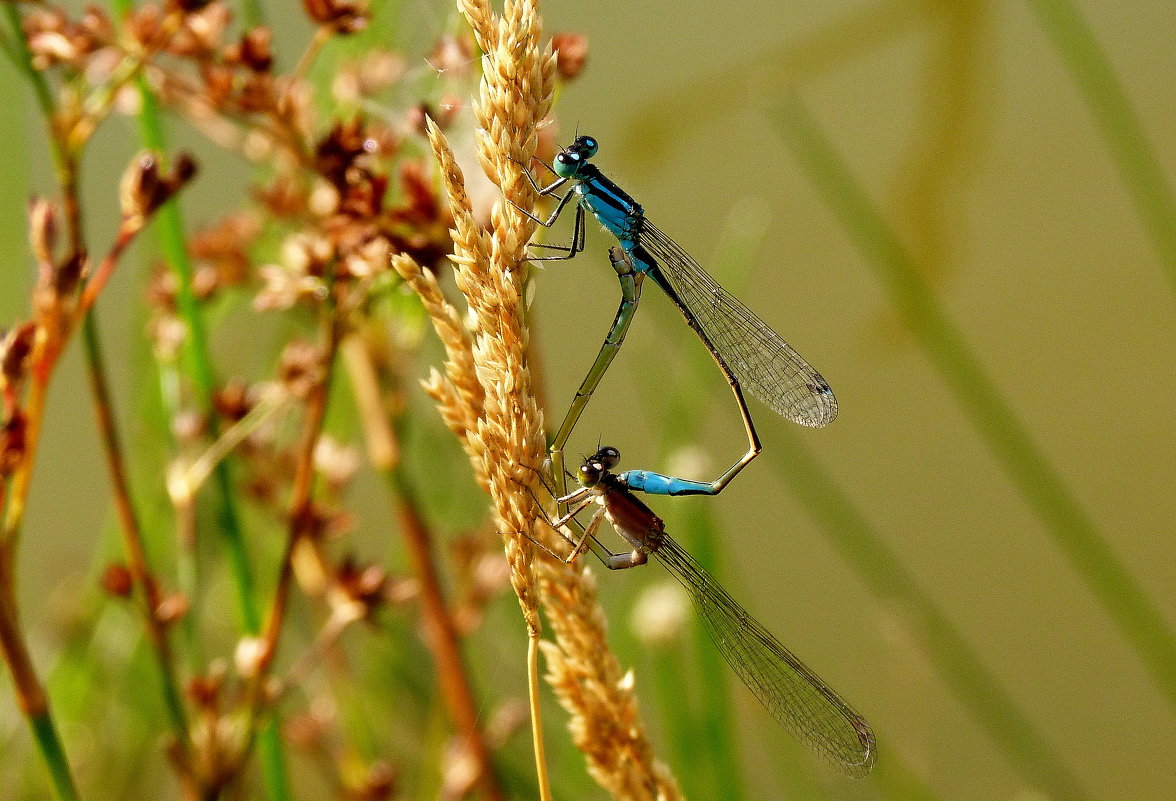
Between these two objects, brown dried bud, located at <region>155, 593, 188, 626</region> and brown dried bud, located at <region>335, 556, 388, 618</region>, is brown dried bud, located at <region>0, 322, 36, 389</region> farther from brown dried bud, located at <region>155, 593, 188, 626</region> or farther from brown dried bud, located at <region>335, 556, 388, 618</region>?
brown dried bud, located at <region>335, 556, 388, 618</region>

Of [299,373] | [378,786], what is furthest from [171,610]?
[378,786]

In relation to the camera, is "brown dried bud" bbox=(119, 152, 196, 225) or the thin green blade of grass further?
the thin green blade of grass

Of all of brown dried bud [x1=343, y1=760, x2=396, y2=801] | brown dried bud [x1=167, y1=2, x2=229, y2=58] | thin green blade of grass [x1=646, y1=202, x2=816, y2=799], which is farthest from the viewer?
thin green blade of grass [x1=646, y1=202, x2=816, y2=799]

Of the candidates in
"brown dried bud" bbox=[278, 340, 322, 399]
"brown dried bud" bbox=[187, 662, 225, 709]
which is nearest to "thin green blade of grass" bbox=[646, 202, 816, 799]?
"brown dried bud" bbox=[278, 340, 322, 399]

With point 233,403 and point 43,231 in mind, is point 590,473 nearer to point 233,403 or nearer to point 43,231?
point 233,403

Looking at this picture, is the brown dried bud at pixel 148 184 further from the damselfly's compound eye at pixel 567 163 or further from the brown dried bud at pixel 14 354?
the damselfly's compound eye at pixel 567 163

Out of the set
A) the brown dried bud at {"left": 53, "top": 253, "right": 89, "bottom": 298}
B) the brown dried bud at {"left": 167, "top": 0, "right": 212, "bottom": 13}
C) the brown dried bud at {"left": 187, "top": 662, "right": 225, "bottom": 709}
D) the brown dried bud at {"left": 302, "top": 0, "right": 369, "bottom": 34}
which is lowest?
the brown dried bud at {"left": 187, "top": 662, "right": 225, "bottom": 709}

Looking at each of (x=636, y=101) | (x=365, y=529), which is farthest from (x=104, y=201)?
(x=636, y=101)

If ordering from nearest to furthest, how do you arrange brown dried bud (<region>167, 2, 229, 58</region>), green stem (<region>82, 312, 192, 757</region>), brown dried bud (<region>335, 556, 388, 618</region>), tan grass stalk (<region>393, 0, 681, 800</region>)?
tan grass stalk (<region>393, 0, 681, 800</region>) < green stem (<region>82, 312, 192, 757</region>) < brown dried bud (<region>167, 2, 229, 58</region>) < brown dried bud (<region>335, 556, 388, 618</region>)
